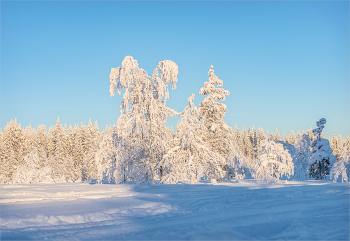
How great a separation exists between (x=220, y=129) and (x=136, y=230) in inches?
659

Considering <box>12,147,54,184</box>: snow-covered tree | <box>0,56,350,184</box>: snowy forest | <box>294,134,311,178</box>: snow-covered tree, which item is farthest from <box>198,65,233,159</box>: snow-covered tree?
<box>294,134,311,178</box>: snow-covered tree

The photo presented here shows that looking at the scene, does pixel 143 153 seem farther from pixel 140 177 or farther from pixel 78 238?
pixel 78 238

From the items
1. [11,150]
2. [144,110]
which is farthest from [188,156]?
[11,150]

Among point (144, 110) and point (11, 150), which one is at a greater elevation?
point (144, 110)

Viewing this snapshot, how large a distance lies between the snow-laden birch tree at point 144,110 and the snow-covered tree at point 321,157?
56.3 feet

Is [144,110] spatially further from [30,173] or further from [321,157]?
[321,157]

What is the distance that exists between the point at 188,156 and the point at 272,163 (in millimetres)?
6893

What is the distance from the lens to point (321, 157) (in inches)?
1049

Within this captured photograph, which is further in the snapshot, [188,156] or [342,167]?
[342,167]

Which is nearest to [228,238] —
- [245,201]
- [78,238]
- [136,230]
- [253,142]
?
[136,230]

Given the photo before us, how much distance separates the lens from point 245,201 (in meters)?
8.79

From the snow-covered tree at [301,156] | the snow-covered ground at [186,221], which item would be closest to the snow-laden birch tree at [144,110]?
the snow-covered ground at [186,221]

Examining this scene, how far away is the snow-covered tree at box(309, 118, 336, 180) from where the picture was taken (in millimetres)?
26453

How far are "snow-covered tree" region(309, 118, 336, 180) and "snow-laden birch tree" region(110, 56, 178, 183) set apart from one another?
17163mm
